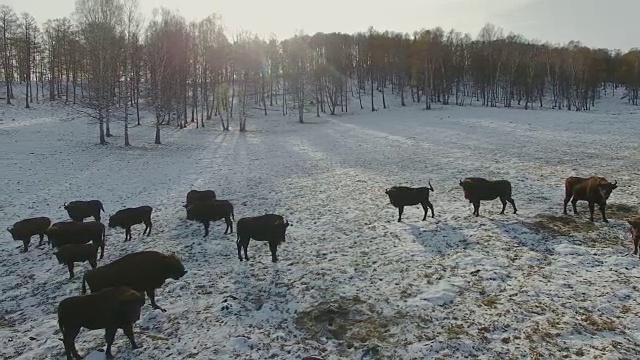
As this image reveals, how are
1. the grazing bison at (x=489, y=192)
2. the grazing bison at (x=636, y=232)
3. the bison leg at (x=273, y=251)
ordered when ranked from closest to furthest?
the grazing bison at (x=636, y=232) < the bison leg at (x=273, y=251) < the grazing bison at (x=489, y=192)

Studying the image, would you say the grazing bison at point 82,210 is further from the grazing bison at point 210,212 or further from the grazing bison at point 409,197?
the grazing bison at point 409,197

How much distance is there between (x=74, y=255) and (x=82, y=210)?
569 cm

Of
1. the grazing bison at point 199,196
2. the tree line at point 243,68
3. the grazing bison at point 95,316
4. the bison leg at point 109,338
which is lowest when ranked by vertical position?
the bison leg at point 109,338

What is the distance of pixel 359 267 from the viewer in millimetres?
11133

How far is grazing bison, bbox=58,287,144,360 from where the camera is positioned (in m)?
7.77

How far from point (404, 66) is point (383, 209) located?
56.9 meters

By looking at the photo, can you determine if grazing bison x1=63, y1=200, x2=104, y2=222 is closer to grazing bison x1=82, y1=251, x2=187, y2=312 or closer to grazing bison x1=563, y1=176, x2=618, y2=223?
grazing bison x1=82, y1=251, x2=187, y2=312

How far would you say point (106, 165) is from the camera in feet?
92.0

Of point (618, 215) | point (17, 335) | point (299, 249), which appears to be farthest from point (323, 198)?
point (17, 335)

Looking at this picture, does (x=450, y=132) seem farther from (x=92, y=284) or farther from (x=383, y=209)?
(x=92, y=284)

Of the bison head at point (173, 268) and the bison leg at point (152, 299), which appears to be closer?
the bison leg at point (152, 299)

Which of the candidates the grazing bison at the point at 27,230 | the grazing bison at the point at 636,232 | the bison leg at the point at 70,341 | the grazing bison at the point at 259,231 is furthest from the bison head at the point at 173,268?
the grazing bison at the point at 636,232

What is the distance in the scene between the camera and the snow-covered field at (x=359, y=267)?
7.97m

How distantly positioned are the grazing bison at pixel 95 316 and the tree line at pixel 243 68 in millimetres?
29889
